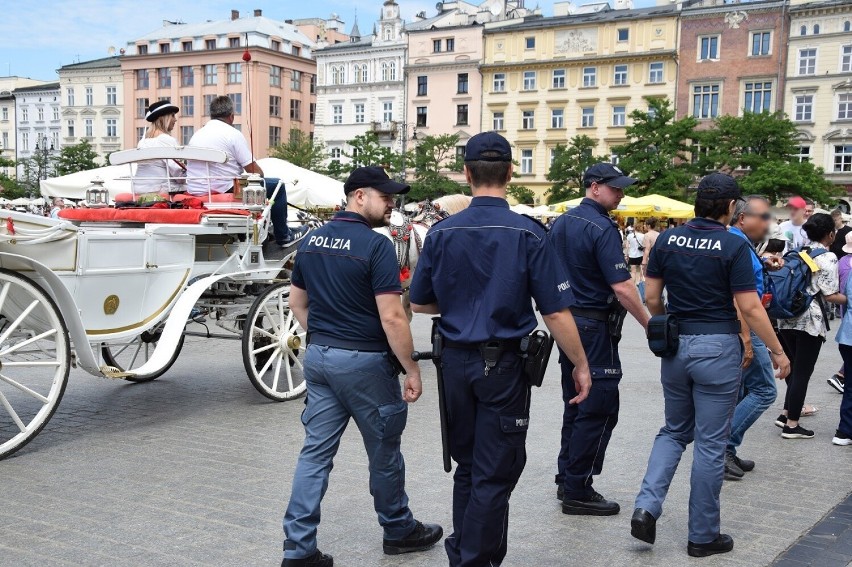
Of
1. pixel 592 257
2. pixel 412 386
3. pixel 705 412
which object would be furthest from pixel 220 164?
pixel 705 412

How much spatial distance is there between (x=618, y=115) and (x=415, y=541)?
56.9 meters

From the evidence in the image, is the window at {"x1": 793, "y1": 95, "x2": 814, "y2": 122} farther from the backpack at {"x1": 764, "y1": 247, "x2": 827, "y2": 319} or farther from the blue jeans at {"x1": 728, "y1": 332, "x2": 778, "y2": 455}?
the blue jeans at {"x1": 728, "y1": 332, "x2": 778, "y2": 455}

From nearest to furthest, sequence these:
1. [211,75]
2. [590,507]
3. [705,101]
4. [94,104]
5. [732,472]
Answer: [590,507]
[732,472]
[705,101]
[211,75]
[94,104]

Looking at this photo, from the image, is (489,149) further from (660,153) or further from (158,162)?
(660,153)

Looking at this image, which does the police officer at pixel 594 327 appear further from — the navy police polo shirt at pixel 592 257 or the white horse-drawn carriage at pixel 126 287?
the white horse-drawn carriage at pixel 126 287

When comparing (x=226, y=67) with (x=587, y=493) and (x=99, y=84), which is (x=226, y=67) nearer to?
(x=99, y=84)

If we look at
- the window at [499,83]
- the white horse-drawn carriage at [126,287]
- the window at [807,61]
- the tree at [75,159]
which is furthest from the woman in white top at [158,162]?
the window at [499,83]

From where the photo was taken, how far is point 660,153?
46.3 metres

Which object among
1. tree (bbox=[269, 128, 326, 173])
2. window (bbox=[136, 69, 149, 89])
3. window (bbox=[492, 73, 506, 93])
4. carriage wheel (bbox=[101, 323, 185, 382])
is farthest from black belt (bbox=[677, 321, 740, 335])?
window (bbox=[136, 69, 149, 89])

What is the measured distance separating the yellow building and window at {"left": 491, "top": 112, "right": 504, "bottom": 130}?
0.07 metres

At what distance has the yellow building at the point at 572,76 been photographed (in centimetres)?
5650

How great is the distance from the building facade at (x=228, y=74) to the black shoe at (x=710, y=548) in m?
72.6

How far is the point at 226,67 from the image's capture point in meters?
76.1

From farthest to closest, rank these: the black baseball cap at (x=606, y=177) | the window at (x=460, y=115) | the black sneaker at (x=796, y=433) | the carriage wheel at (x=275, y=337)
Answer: the window at (x=460, y=115)
the carriage wheel at (x=275, y=337)
the black sneaker at (x=796, y=433)
the black baseball cap at (x=606, y=177)
